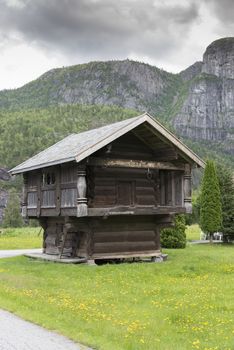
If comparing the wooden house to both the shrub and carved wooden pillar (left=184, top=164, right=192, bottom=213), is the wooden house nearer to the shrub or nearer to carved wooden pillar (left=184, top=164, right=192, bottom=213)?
carved wooden pillar (left=184, top=164, right=192, bottom=213)

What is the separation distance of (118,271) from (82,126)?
14447 cm

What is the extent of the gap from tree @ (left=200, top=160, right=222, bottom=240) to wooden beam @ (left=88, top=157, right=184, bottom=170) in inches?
767

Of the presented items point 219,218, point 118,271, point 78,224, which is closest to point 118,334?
point 118,271

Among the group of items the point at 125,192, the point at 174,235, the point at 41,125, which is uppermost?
the point at 41,125

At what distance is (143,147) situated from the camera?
26453 mm

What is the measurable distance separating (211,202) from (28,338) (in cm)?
3606

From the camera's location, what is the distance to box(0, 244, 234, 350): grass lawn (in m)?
10.6

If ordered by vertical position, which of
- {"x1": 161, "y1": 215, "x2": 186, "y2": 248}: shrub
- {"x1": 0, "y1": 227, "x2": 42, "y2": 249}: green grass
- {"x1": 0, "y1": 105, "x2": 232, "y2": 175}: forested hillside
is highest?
{"x1": 0, "y1": 105, "x2": 232, "y2": 175}: forested hillside

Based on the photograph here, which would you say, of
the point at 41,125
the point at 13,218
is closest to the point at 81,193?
the point at 13,218

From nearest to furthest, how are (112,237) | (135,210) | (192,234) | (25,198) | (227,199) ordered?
(135,210), (112,237), (25,198), (227,199), (192,234)

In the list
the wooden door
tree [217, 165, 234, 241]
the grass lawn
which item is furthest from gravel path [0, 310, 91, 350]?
tree [217, 165, 234, 241]

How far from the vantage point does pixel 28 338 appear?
1041 cm

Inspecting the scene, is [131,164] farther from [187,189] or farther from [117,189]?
[187,189]

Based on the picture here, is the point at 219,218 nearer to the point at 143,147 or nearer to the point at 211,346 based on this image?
the point at 143,147
